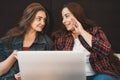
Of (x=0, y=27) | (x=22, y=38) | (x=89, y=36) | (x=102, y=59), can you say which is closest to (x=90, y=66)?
(x=102, y=59)

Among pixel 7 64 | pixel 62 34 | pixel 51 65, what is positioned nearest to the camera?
pixel 51 65

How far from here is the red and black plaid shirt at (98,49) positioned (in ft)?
6.93

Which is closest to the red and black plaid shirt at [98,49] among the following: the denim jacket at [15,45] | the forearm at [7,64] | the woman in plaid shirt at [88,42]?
the woman in plaid shirt at [88,42]

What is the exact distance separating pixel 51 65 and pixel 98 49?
62 centimetres

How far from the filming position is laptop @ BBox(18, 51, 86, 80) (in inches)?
63.3

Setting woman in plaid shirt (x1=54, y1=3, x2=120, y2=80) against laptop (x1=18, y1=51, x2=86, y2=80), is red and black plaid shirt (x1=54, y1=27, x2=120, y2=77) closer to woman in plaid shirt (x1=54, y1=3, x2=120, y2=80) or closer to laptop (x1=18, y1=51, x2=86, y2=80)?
woman in plaid shirt (x1=54, y1=3, x2=120, y2=80)

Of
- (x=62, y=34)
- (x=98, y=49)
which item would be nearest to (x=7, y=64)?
(x=62, y=34)

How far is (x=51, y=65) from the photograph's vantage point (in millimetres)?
1620

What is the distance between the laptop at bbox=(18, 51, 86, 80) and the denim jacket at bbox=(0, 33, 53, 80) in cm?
51

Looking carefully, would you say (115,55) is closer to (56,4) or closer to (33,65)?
(56,4)

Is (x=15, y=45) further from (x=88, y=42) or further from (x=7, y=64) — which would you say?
(x=88, y=42)

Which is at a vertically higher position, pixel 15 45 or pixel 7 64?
pixel 15 45

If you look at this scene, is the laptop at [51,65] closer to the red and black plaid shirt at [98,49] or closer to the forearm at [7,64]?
the forearm at [7,64]

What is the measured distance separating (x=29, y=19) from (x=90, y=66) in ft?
2.16
